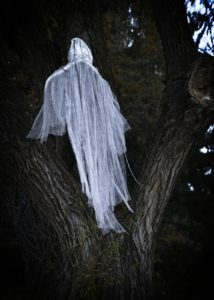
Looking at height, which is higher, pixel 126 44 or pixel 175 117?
pixel 126 44

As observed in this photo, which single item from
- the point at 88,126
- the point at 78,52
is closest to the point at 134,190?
the point at 88,126

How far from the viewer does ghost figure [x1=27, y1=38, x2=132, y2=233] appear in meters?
2.42

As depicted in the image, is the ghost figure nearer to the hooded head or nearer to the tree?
the hooded head

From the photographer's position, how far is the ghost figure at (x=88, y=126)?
2.42 m

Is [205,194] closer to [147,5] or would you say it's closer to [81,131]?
[147,5]

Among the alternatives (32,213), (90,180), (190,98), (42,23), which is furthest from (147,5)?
(32,213)

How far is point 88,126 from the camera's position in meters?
2.46

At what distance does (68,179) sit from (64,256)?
695 millimetres

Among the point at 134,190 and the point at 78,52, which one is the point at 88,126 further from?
the point at 134,190

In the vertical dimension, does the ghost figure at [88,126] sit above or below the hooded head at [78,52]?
below

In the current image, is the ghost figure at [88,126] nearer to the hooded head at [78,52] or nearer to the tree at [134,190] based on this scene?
the hooded head at [78,52]

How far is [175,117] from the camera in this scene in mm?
2795

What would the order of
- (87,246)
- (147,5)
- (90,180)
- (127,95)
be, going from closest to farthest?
(90,180) < (87,246) < (147,5) < (127,95)

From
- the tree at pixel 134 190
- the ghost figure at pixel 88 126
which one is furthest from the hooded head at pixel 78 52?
the tree at pixel 134 190
